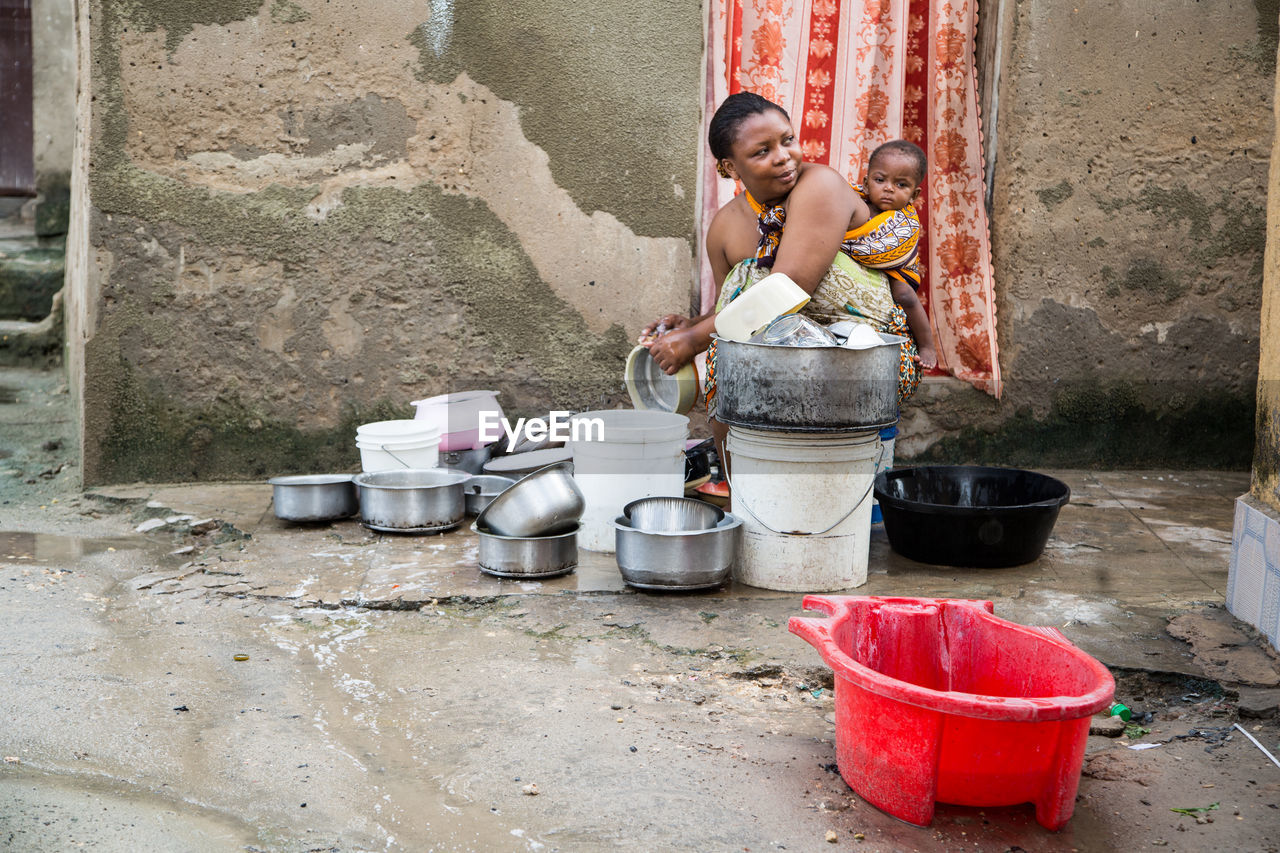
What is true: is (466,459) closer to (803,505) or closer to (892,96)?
(803,505)

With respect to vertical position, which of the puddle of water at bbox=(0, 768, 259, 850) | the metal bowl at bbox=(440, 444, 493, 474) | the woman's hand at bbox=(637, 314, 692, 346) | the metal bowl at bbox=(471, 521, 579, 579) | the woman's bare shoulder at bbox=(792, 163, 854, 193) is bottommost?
the puddle of water at bbox=(0, 768, 259, 850)

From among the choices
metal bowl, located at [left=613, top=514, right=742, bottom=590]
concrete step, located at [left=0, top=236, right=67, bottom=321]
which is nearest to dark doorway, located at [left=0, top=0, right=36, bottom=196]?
concrete step, located at [left=0, top=236, right=67, bottom=321]

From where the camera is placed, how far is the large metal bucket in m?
3.62

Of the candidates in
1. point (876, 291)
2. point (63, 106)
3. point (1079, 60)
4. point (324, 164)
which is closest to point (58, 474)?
point (324, 164)

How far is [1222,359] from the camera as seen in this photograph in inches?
216

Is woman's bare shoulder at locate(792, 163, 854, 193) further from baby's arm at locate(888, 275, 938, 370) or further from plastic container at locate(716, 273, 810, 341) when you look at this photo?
baby's arm at locate(888, 275, 938, 370)

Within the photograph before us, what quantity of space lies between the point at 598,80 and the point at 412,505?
2.01 m

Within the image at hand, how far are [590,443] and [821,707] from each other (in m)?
1.47

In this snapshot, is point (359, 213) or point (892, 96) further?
point (892, 96)

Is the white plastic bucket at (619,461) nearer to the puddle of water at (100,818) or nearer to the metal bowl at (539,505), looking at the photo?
the metal bowl at (539,505)

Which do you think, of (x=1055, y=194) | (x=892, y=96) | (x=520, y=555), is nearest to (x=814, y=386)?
(x=520, y=555)

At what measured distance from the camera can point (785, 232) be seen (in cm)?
412

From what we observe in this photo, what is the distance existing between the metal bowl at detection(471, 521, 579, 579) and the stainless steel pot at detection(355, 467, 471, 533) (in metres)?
0.53

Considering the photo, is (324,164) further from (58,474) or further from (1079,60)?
(1079,60)
